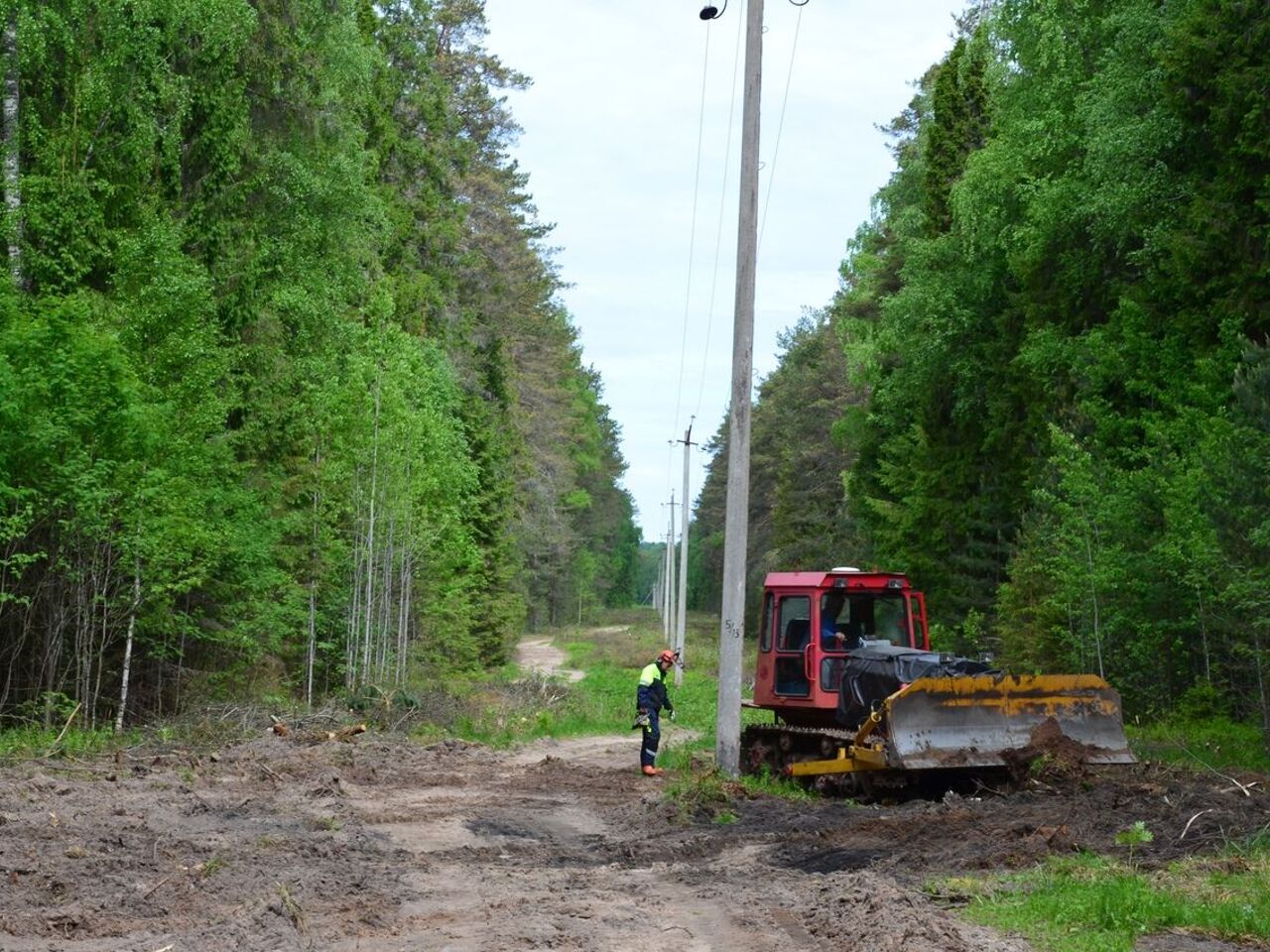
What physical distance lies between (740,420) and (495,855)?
710 centimetres

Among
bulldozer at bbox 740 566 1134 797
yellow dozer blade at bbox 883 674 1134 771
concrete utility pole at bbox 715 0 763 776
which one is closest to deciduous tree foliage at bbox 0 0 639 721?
concrete utility pole at bbox 715 0 763 776

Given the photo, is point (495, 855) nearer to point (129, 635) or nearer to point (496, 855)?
point (496, 855)

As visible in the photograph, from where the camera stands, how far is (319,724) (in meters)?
22.9

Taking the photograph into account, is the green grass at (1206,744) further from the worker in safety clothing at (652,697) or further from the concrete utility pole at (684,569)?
the concrete utility pole at (684,569)

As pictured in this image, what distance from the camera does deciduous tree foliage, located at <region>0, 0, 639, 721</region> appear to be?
18.5 m

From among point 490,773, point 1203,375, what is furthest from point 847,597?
point 1203,375

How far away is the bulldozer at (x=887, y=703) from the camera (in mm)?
14945

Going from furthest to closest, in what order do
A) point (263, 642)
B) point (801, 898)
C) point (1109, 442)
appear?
point (1109, 442) < point (263, 642) < point (801, 898)

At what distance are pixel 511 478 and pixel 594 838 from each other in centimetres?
3665

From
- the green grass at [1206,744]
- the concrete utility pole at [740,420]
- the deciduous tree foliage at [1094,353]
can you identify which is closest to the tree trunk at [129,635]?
the concrete utility pole at [740,420]

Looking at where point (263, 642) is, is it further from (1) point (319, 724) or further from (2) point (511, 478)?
(2) point (511, 478)

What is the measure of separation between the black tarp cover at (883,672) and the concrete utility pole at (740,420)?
1381 mm

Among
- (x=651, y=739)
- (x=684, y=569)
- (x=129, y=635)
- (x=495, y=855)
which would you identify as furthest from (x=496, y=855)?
(x=684, y=569)

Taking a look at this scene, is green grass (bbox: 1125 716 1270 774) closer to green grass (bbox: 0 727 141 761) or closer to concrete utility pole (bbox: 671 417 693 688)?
green grass (bbox: 0 727 141 761)
